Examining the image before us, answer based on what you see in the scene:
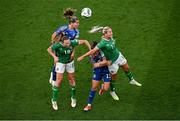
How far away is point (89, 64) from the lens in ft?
50.0

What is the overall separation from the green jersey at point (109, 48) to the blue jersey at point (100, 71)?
0.19 meters

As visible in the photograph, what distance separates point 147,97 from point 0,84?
4.21m

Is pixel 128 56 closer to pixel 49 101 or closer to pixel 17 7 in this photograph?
pixel 49 101

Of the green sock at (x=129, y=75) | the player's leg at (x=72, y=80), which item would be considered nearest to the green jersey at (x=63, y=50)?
the player's leg at (x=72, y=80)

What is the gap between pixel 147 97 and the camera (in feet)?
45.3

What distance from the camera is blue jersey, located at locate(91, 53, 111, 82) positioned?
42.5 feet

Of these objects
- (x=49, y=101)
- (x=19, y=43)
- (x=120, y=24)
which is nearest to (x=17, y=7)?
(x=19, y=43)

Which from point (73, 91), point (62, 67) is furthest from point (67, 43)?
point (73, 91)

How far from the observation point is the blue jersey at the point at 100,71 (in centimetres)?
1296

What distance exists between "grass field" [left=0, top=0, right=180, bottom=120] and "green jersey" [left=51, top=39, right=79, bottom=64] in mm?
1478

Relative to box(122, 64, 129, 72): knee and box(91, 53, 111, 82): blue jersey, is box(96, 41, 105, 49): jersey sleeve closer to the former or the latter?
box(91, 53, 111, 82): blue jersey

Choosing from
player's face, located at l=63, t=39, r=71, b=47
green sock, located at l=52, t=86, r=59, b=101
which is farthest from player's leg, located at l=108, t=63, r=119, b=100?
green sock, located at l=52, t=86, r=59, b=101

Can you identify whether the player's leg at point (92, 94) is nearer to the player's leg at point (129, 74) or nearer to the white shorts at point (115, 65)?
the white shorts at point (115, 65)

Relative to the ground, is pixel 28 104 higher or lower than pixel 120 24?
lower
